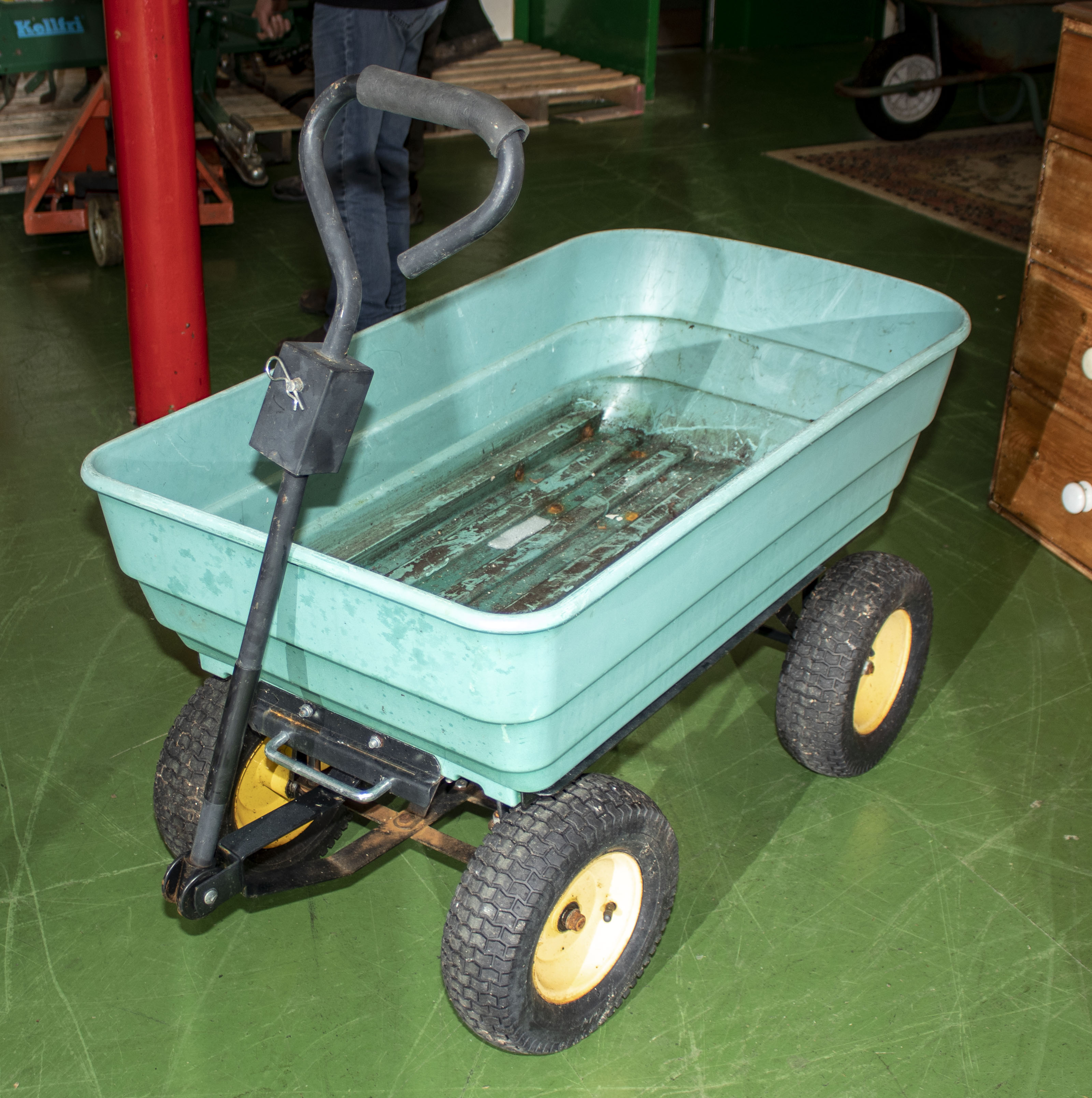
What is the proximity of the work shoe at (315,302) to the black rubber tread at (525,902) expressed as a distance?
2686 mm

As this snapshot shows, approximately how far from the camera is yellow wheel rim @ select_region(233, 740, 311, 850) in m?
1.99

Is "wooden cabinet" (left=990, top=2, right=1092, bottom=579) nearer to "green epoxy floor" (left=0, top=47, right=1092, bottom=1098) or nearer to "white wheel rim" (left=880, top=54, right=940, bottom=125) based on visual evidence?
"green epoxy floor" (left=0, top=47, right=1092, bottom=1098)

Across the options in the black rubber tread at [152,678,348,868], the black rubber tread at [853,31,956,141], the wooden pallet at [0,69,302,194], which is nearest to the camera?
the black rubber tread at [152,678,348,868]

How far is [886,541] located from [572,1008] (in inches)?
66.5

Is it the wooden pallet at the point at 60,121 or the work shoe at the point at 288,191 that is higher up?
the wooden pallet at the point at 60,121

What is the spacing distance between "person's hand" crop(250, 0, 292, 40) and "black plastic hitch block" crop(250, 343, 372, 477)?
2.86 metres

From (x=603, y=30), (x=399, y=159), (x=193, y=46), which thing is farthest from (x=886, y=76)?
(x=399, y=159)

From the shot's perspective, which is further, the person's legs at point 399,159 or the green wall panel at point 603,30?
the green wall panel at point 603,30

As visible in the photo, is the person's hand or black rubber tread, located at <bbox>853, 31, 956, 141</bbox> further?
black rubber tread, located at <bbox>853, 31, 956, 141</bbox>

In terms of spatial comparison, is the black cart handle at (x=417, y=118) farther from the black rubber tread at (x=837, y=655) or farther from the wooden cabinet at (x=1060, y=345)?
the wooden cabinet at (x=1060, y=345)

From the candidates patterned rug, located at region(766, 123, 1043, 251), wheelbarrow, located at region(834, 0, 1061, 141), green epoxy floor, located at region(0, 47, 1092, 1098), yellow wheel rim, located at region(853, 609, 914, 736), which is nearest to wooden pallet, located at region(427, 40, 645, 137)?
patterned rug, located at region(766, 123, 1043, 251)

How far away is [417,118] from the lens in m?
1.54

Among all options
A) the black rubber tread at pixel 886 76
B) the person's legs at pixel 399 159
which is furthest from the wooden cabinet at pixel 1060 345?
the black rubber tread at pixel 886 76

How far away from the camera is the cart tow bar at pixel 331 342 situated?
4.86 ft
